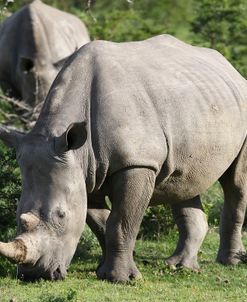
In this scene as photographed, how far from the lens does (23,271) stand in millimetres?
8992

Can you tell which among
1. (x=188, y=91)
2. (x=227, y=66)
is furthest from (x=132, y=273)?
(x=227, y=66)

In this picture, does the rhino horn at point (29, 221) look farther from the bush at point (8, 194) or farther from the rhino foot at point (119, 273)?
the bush at point (8, 194)

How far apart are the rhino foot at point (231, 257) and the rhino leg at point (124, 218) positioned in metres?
1.30

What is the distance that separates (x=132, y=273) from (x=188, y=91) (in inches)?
61.6

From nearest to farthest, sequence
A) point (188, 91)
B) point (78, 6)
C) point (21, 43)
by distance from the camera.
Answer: point (188, 91), point (21, 43), point (78, 6)

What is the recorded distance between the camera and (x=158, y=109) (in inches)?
369

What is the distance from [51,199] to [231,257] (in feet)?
7.34

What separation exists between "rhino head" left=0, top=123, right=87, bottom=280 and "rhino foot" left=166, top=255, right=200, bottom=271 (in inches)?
53.7

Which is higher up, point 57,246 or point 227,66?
point 227,66

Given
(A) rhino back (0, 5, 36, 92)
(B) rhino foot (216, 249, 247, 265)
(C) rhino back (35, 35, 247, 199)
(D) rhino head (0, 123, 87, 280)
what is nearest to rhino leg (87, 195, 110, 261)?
(C) rhino back (35, 35, 247, 199)

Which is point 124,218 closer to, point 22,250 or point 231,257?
point 22,250

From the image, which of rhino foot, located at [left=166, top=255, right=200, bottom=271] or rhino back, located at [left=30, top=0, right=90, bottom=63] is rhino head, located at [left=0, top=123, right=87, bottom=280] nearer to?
rhino foot, located at [left=166, top=255, right=200, bottom=271]

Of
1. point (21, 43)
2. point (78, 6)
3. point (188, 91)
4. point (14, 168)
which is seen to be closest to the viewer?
point (188, 91)

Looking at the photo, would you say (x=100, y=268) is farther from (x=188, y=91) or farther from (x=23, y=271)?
(x=188, y=91)
